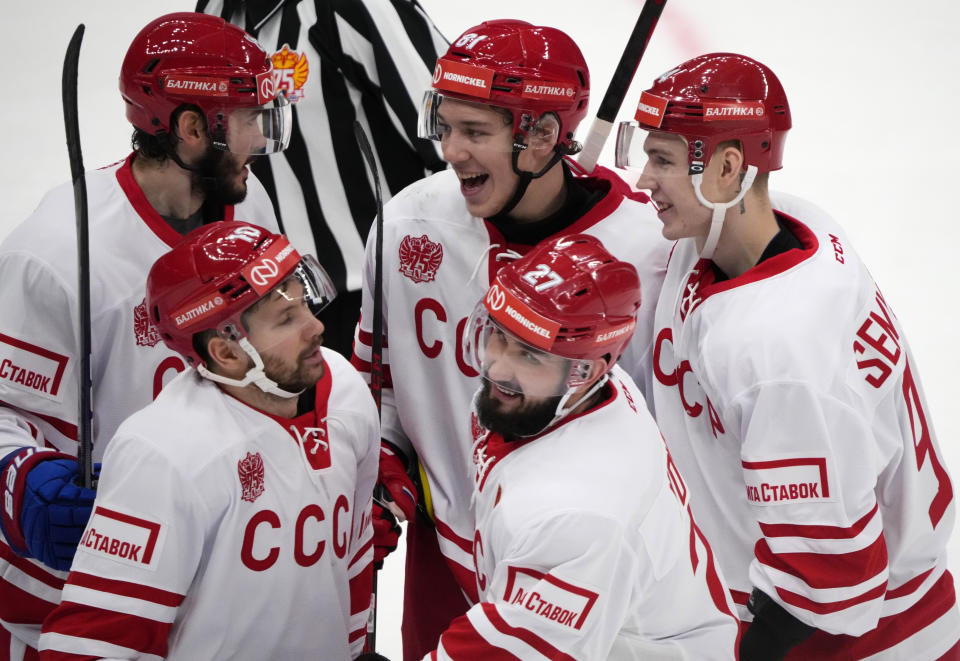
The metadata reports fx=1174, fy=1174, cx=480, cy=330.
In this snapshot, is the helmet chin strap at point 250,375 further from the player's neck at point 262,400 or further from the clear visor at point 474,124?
the clear visor at point 474,124

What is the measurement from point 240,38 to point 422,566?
3.88ft

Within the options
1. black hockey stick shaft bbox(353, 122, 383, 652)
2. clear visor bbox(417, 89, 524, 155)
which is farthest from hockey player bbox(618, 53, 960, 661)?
black hockey stick shaft bbox(353, 122, 383, 652)

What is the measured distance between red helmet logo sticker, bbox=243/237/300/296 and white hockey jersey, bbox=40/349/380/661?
184 millimetres

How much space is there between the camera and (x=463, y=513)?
2.43 meters

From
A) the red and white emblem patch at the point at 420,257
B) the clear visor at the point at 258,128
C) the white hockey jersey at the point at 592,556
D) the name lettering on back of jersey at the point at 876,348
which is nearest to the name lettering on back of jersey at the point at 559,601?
the white hockey jersey at the point at 592,556

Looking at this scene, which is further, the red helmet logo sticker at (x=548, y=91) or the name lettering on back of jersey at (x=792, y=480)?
the red helmet logo sticker at (x=548, y=91)

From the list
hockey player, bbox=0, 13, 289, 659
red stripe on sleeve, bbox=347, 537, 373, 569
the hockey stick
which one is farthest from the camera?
the hockey stick

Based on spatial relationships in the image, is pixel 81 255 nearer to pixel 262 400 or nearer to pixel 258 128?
pixel 262 400

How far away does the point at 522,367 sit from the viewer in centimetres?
178

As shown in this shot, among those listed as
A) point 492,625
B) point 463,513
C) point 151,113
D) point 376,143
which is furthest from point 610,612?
point 376,143

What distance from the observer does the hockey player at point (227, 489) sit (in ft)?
5.54

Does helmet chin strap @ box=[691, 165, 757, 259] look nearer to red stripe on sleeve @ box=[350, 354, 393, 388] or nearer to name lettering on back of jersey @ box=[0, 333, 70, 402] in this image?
red stripe on sleeve @ box=[350, 354, 393, 388]

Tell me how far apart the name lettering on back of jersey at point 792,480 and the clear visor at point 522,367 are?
15.2 inches

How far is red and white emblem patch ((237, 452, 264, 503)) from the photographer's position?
1.80 metres
